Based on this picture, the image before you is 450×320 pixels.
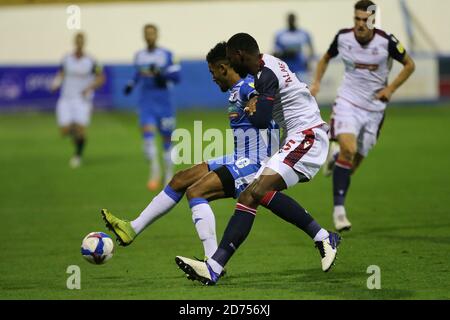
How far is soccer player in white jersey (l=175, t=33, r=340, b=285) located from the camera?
752 centimetres

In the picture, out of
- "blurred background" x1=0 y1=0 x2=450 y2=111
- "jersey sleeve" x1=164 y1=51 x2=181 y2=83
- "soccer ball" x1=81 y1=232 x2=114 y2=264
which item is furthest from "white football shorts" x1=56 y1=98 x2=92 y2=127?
"blurred background" x1=0 y1=0 x2=450 y2=111

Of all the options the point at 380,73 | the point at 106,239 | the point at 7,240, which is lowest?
the point at 7,240

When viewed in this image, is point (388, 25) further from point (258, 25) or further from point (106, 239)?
point (106, 239)

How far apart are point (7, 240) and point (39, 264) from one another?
1.73 m

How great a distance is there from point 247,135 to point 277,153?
0.42 metres

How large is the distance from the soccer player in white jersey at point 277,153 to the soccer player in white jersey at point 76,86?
1213cm

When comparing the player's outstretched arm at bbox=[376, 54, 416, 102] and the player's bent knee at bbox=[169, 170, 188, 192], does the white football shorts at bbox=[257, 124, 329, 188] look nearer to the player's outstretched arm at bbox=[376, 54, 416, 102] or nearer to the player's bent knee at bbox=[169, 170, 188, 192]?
the player's bent knee at bbox=[169, 170, 188, 192]

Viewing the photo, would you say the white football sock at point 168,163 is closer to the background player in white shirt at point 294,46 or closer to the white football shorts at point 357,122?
the white football shorts at point 357,122

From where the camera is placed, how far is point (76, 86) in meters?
20.6

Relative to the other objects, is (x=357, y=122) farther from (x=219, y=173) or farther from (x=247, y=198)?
(x=247, y=198)

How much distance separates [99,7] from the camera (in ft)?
117
